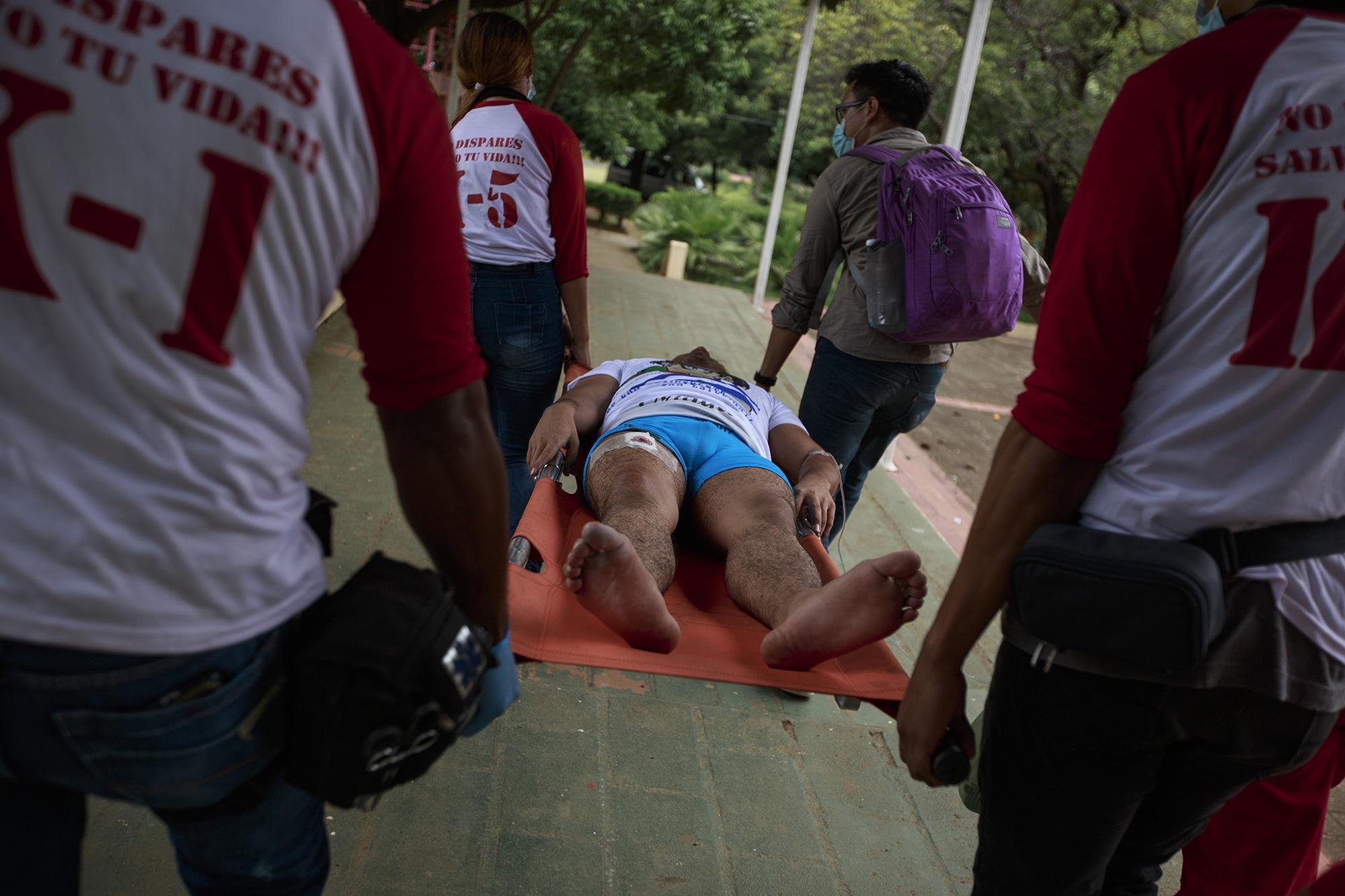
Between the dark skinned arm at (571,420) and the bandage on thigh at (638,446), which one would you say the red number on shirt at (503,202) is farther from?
the bandage on thigh at (638,446)

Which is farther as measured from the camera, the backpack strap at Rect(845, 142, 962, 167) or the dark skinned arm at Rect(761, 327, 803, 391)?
the dark skinned arm at Rect(761, 327, 803, 391)

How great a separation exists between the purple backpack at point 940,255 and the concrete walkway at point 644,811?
1302 millimetres

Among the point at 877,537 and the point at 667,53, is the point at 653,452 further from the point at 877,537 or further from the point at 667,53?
the point at 667,53

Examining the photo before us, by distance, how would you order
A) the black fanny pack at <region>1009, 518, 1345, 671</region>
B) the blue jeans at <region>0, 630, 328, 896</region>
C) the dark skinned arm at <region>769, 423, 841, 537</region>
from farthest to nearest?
the dark skinned arm at <region>769, 423, 841, 537</region>
the black fanny pack at <region>1009, 518, 1345, 671</region>
the blue jeans at <region>0, 630, 328, 896</region>

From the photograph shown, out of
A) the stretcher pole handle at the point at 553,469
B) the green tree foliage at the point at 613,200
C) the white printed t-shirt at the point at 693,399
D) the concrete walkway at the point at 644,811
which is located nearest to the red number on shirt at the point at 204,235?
the concrete walkway at the point at 644,811

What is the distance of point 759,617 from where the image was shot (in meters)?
2.37

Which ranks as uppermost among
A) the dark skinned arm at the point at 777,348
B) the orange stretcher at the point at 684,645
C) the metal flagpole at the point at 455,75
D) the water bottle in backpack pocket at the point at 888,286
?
the metal flagpole at the point at 455,75

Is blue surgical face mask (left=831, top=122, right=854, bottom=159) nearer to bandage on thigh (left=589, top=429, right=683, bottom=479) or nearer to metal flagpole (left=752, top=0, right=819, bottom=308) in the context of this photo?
bandage on thigh (left=589, top=429, right=683, bottom=479)

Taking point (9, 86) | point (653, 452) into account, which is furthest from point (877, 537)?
point (9, 86)

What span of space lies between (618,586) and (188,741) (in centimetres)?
112

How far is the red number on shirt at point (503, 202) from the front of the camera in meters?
3.08

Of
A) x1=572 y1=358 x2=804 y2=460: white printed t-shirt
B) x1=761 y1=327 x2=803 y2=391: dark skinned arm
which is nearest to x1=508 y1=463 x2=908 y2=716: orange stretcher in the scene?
x1=572 y1=358 x2=804 y2=460: white printed t-shirt

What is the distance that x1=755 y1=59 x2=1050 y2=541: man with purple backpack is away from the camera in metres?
2.85

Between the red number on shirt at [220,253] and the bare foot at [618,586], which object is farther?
the bare foot at [618,586]
